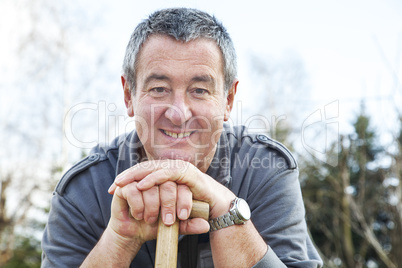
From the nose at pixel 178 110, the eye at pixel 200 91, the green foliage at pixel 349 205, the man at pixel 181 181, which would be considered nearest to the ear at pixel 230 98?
the man at pixel 181 181

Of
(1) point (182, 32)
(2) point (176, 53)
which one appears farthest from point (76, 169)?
(1) point (182, 32)

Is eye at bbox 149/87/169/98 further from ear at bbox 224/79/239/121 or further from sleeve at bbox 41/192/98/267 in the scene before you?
sleeve at bbox 41/192/98/267

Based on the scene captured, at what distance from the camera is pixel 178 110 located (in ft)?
8.04

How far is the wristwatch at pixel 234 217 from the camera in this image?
2.16 metres

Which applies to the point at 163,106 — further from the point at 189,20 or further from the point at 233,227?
the point at 233,227

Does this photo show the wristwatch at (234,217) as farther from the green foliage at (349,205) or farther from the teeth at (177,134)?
the green foliage at (349,205)

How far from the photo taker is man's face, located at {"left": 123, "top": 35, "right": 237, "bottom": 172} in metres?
2.47

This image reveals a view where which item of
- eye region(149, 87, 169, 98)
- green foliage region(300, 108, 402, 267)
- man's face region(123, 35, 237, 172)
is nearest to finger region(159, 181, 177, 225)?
man's face region(123, 35, 237, 172)

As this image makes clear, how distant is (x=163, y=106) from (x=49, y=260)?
1251 mm

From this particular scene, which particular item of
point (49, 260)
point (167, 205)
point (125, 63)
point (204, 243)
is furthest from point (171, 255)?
point (125, 63)

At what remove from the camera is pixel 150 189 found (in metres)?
2.12

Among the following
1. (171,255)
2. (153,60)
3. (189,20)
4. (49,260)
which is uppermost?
(189,20)

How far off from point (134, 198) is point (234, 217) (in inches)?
22.7

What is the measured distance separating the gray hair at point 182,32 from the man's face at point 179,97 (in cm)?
5
